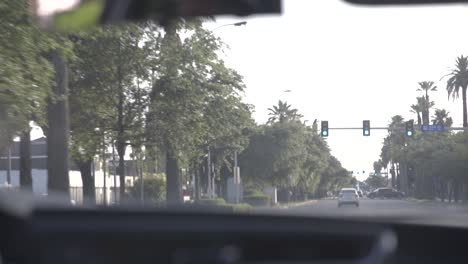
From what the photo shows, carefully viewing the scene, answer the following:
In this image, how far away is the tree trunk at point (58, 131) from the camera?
23.4m

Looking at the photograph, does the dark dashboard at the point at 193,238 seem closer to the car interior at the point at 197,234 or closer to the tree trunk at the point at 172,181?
the car interior at the point at 197,234

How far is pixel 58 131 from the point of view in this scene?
79.2ft

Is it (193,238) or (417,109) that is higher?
(417,109)

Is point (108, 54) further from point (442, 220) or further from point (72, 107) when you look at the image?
point (442, 220)

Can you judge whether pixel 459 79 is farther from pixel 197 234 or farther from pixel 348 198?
pixel 197 234

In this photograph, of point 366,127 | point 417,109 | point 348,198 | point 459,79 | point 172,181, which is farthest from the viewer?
point 417,109

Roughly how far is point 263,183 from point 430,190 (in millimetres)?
30282

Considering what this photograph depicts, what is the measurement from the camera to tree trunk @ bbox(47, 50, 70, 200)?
23.4 metres

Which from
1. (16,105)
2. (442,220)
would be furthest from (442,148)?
(442,220)

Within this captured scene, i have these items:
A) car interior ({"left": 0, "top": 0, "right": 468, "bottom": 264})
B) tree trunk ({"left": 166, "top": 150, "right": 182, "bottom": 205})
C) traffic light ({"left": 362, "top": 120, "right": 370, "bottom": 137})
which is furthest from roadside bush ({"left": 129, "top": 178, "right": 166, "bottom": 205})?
car interior ({"left": 0, "top": 0, "right": 468, "bottom": 264})

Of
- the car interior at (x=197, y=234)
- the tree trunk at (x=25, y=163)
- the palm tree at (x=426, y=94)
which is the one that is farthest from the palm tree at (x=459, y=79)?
the car interior at (x=197, y=234)

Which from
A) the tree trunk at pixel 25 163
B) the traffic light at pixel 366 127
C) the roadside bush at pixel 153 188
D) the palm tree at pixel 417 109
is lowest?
the roadside bush at pixel 153 188

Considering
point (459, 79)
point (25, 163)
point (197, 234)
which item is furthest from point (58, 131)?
point (459, 79)

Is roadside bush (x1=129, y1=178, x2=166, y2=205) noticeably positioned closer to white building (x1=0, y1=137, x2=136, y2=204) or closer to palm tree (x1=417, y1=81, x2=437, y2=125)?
white building (x1=0, y1=137, x2=136, y2=204)
